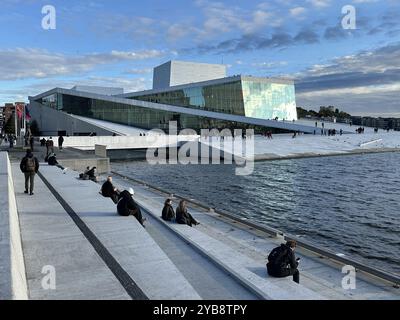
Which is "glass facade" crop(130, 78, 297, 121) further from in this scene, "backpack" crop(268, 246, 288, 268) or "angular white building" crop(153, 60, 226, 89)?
"backpack" crop(268, 246, 288, 268)

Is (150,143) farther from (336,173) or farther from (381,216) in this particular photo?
→ (381,216)

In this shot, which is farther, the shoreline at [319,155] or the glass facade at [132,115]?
the glass facade at [132,115]

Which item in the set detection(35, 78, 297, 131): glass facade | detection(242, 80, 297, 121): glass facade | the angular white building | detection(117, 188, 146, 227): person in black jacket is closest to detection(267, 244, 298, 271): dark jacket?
detection(117, 188, 146, 227): person in black jacket

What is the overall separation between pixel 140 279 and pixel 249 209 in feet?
36.0

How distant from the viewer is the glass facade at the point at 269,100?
57250 mm

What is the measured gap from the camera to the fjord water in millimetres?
12250

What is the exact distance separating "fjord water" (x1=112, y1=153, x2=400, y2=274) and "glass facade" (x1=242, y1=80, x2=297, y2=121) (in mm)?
24279

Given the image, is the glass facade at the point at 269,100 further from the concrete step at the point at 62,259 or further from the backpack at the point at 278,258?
the backpack at the point at 278,258

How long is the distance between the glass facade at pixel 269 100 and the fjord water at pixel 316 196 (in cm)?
2428

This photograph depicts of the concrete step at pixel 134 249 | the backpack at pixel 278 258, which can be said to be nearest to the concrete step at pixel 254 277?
the backpack at pixel 278 258

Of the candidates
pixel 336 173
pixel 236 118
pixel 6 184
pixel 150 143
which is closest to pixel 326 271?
pixel 6 184

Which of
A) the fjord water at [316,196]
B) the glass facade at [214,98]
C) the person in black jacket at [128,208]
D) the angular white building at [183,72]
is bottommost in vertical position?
the fjord water at [316,196]

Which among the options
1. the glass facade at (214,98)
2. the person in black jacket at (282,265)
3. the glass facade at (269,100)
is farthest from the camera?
the glass facade at (269,100)
